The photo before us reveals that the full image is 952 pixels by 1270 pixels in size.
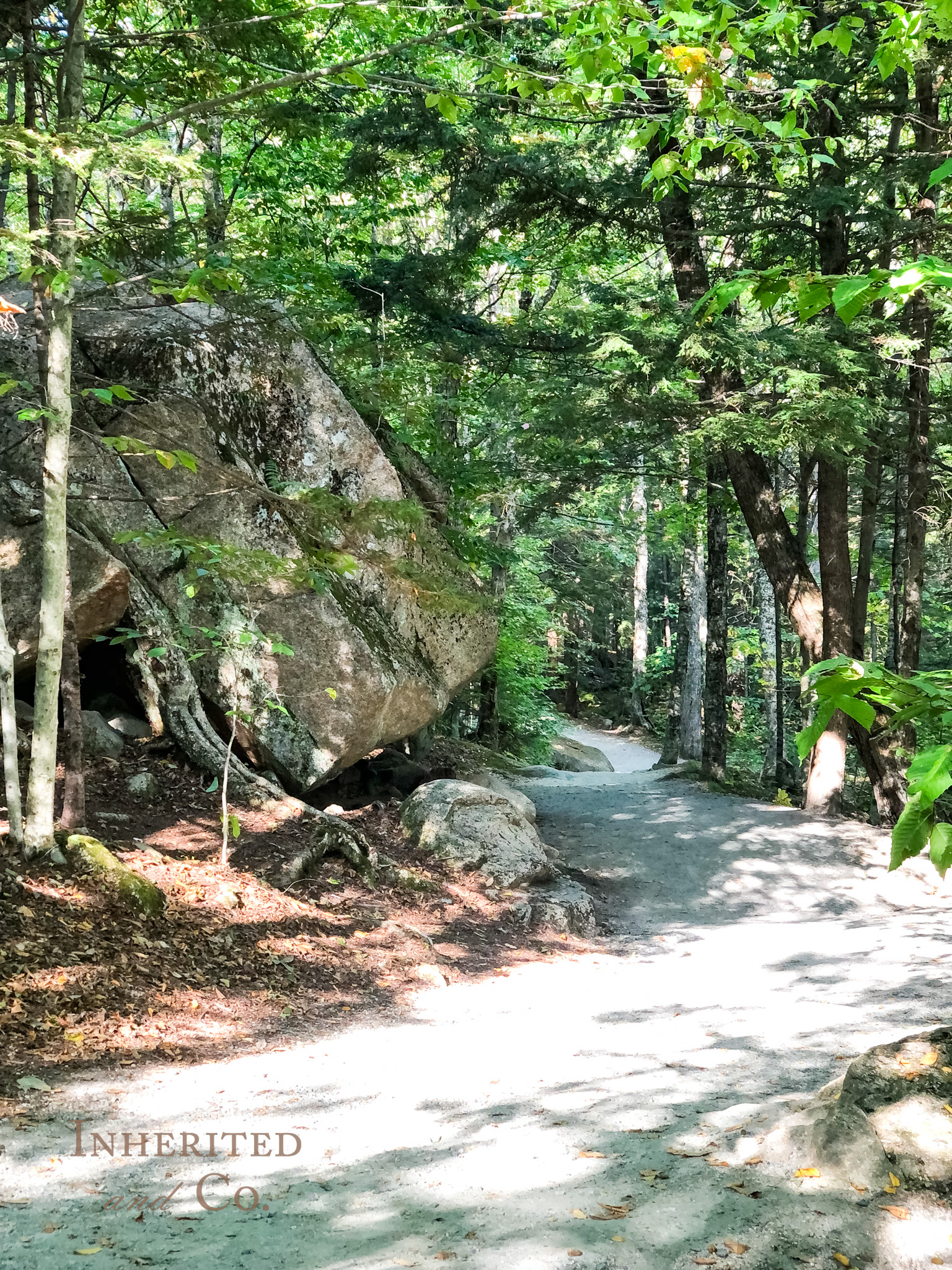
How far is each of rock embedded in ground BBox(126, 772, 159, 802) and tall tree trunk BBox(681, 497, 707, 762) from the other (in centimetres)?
1393

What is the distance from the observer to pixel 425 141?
454 inches

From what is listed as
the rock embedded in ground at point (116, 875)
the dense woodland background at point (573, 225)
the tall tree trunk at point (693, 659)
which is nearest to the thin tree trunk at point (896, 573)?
the dense woodland background at point (573, 225)

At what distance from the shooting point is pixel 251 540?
352 inches

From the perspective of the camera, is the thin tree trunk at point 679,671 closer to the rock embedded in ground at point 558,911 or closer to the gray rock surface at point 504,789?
the gray rock surface at point 504,789

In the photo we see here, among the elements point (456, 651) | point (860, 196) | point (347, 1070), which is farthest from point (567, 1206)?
point (860, 196)

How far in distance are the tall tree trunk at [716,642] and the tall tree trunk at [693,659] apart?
9.70ft

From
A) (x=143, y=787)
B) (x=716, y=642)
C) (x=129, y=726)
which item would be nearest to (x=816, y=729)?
(x=143, y=787)

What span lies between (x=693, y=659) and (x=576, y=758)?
5.30 meters

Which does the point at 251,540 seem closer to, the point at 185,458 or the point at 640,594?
the point at 185,458

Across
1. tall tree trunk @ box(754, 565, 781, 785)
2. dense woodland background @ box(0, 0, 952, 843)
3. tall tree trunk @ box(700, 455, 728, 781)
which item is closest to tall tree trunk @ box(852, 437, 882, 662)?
dense woodland background @ box(0, 0, 952, 843)

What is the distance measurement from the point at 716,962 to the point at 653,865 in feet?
10.8

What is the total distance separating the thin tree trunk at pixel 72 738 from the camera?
6453 mm

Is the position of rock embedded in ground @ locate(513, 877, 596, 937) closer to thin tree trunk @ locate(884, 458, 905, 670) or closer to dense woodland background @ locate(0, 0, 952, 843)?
dense woodland background @ locate(0, 0, 952, 843)

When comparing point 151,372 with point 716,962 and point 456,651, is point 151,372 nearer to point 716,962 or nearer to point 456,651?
point 456,651
